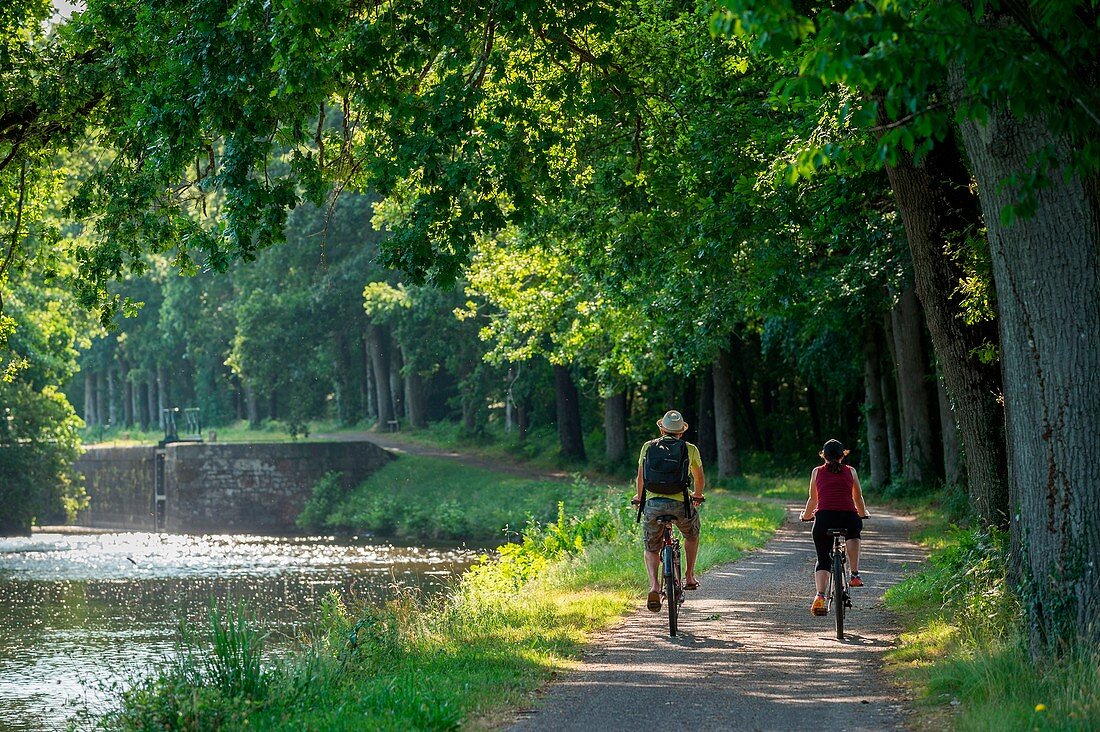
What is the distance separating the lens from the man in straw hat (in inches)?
412

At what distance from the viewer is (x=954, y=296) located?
12406mm

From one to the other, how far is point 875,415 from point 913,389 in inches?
154

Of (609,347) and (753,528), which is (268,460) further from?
(753,528)

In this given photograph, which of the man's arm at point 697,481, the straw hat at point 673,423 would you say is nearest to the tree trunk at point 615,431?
the man's arm at point 697,481

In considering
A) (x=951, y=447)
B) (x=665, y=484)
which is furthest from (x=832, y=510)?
(x=951, y=447)

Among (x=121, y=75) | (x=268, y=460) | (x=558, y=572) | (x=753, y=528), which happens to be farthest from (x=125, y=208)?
(x=268, y=460)

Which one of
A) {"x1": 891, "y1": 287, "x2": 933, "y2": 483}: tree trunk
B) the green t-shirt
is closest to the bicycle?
the green t-shirt

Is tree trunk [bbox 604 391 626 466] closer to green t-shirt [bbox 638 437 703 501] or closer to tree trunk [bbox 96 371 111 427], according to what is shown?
green t-shirt [bbox 638 437 703 501]

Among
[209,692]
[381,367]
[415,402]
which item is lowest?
[209,692]

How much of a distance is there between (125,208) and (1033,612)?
892cm

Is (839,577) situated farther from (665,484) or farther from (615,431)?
(615,431)

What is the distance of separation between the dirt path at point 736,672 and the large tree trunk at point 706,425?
23.7 m

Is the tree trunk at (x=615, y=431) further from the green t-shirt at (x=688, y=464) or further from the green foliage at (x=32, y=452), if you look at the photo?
the green t-shirt at (x=688, y=464)

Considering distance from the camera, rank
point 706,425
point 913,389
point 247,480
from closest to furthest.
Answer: point 913,389 → point 706,425 → point 247,480
